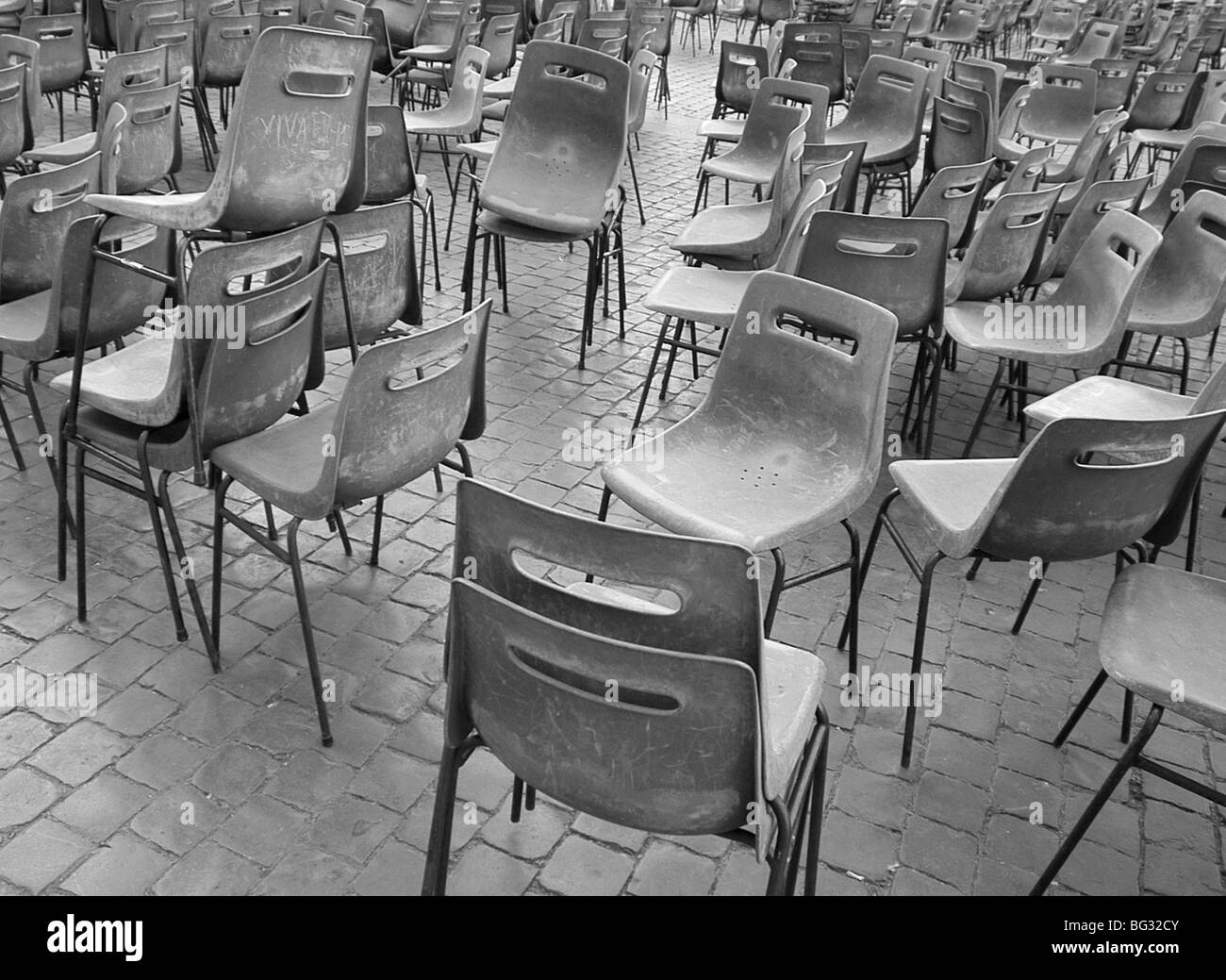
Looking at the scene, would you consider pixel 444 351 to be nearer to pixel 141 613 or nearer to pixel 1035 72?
pixel 141 613

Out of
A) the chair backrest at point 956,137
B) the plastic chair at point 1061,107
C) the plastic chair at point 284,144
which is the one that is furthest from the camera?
the plastic chair at point 1061,107

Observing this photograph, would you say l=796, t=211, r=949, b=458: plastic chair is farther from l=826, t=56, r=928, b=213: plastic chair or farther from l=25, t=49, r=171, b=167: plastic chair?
l=25, t=49, r=171, b=167: plastic chair

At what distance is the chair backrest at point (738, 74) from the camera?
7.50m

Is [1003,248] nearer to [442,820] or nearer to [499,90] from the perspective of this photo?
[442,820]

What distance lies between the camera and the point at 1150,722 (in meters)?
2.12

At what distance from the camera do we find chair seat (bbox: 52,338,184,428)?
272 centimetres

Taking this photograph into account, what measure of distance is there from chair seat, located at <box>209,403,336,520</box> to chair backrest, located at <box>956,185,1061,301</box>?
2629 millimetres

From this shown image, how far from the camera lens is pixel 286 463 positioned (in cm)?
279

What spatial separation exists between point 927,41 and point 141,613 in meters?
11.5

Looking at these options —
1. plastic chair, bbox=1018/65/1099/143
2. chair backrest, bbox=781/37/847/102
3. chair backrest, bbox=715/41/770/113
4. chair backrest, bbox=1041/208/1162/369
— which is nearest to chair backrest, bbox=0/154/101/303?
chair backrest, bbox=1041/208/1162/369

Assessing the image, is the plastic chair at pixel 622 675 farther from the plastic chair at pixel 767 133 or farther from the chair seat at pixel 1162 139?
the chair seat at pixel 1162 139

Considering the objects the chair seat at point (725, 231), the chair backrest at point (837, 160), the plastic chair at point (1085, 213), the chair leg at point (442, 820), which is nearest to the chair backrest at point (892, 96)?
the chair backrest at point (837, 160)

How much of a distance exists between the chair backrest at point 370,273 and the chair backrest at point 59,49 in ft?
14.2

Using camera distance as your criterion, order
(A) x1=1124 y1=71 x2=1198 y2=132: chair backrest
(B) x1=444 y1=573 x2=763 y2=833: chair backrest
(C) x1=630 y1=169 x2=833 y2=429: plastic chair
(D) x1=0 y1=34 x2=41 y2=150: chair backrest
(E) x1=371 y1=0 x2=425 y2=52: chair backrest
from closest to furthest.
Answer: (B) x1=444 y1=573 x2=763 y2=833: chair backrest → (C) x1=630 y1=169 x2=833 y2=429: plastic chair → (D) x1=0 y1=34 x2=41 y2=150: chair backrest → (A) x1=1124 y1=71 x2=1198 y2=132: chair backrest → (E) x1=371 y1=0 x2=425 y2=52: chair backrest
